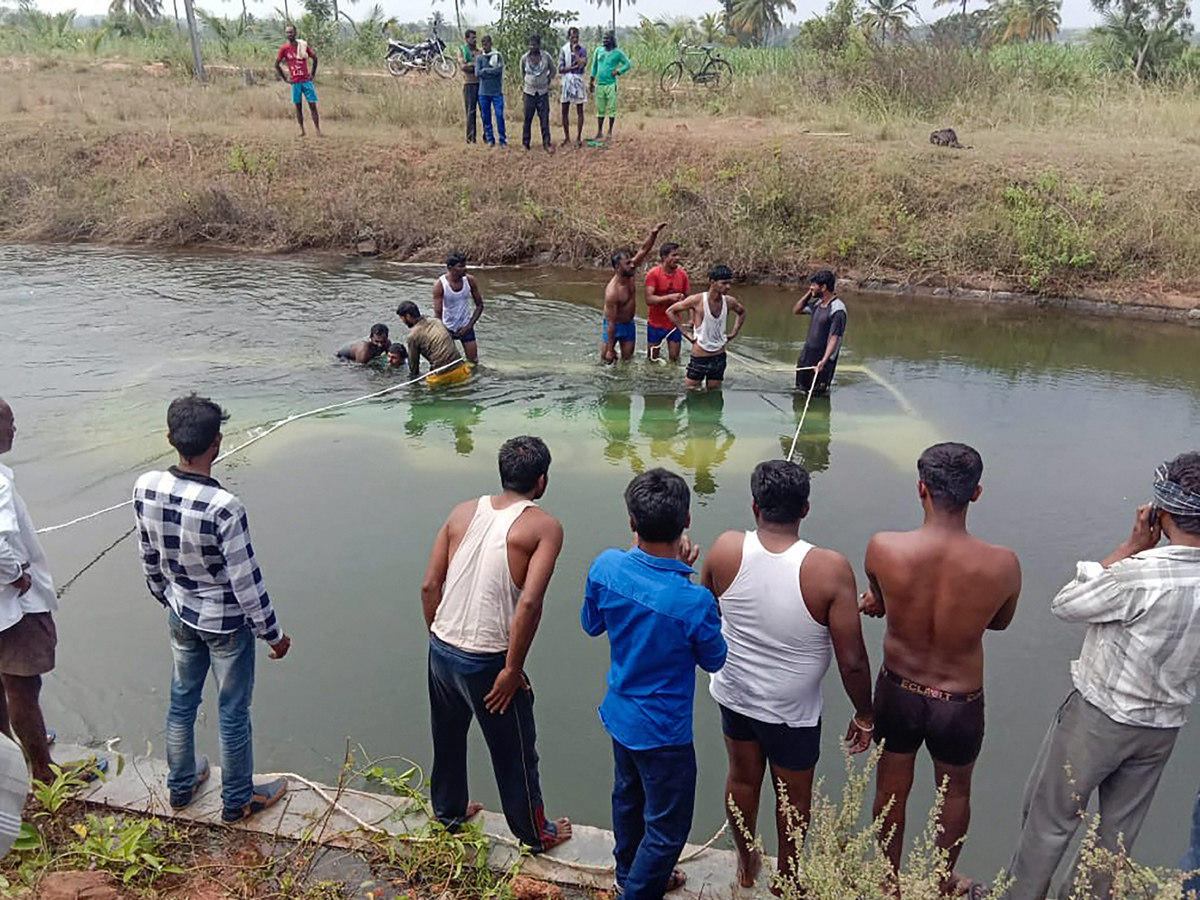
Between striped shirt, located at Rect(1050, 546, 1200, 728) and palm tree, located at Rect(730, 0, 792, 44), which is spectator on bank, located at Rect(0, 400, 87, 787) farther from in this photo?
palm tree, located at Rect(730, 0, 792, 44)

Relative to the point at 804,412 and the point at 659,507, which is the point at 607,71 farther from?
the point at 659,507

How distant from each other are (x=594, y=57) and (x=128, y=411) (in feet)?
35.6

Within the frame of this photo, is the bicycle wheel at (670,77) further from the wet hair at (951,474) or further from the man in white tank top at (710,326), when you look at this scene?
the wet hair at (951,474)

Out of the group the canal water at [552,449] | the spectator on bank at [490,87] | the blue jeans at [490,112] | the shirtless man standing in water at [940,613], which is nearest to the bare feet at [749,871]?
the shirtless man standing in water at [940,613]

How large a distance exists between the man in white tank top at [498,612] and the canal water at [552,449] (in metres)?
0.92

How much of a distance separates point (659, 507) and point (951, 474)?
0.98 m

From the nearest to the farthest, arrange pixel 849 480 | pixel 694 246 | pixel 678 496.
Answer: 1. pixel 678 496
2. pixel 849 480
3. pixel 694 246

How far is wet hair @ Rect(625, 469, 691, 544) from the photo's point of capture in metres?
2.70

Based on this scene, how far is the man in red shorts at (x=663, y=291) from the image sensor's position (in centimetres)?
924

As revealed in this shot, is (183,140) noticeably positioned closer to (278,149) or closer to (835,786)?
(278,149)

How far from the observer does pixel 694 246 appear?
15.1m

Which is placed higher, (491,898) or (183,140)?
(183,140)

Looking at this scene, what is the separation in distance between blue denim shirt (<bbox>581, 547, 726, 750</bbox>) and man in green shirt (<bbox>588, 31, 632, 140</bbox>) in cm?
1456

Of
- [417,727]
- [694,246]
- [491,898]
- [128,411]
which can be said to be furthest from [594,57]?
[491,898]
